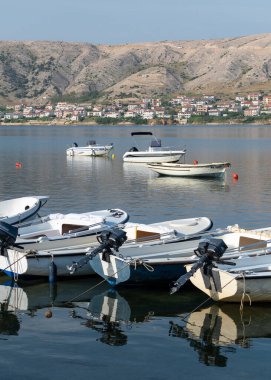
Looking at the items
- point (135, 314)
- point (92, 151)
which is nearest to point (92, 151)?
point (92, 151)

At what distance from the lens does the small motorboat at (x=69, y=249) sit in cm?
1944

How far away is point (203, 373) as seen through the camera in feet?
45.2

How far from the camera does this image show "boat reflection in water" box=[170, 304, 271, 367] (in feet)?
49.1

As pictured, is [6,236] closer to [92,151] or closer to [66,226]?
[66,226]

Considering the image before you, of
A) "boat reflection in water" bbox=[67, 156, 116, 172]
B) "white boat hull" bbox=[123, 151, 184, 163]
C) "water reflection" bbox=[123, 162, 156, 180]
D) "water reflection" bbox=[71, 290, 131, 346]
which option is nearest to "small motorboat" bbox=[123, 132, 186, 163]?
"white boat hull" bbox=[123, 151, 184, 163]

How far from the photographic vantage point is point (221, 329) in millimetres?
16250

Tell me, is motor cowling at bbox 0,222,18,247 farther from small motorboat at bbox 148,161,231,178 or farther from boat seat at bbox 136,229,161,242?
small motorboat at bbox 148,161,231,178

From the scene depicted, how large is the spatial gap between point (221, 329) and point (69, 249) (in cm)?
603

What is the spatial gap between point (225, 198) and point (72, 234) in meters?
20.1

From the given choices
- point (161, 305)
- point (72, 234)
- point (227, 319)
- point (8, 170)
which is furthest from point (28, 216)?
point (8, 170)

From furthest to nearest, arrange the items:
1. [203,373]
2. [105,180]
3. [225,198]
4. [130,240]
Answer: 1. [105,180]
2. [225,198]
3. [130,240]
4. [203,373]

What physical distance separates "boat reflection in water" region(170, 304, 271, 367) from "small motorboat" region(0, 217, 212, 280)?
2.19 m

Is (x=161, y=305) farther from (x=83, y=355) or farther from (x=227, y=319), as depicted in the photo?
(x=83, y=355)

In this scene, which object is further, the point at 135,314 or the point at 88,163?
the point at 88,163
